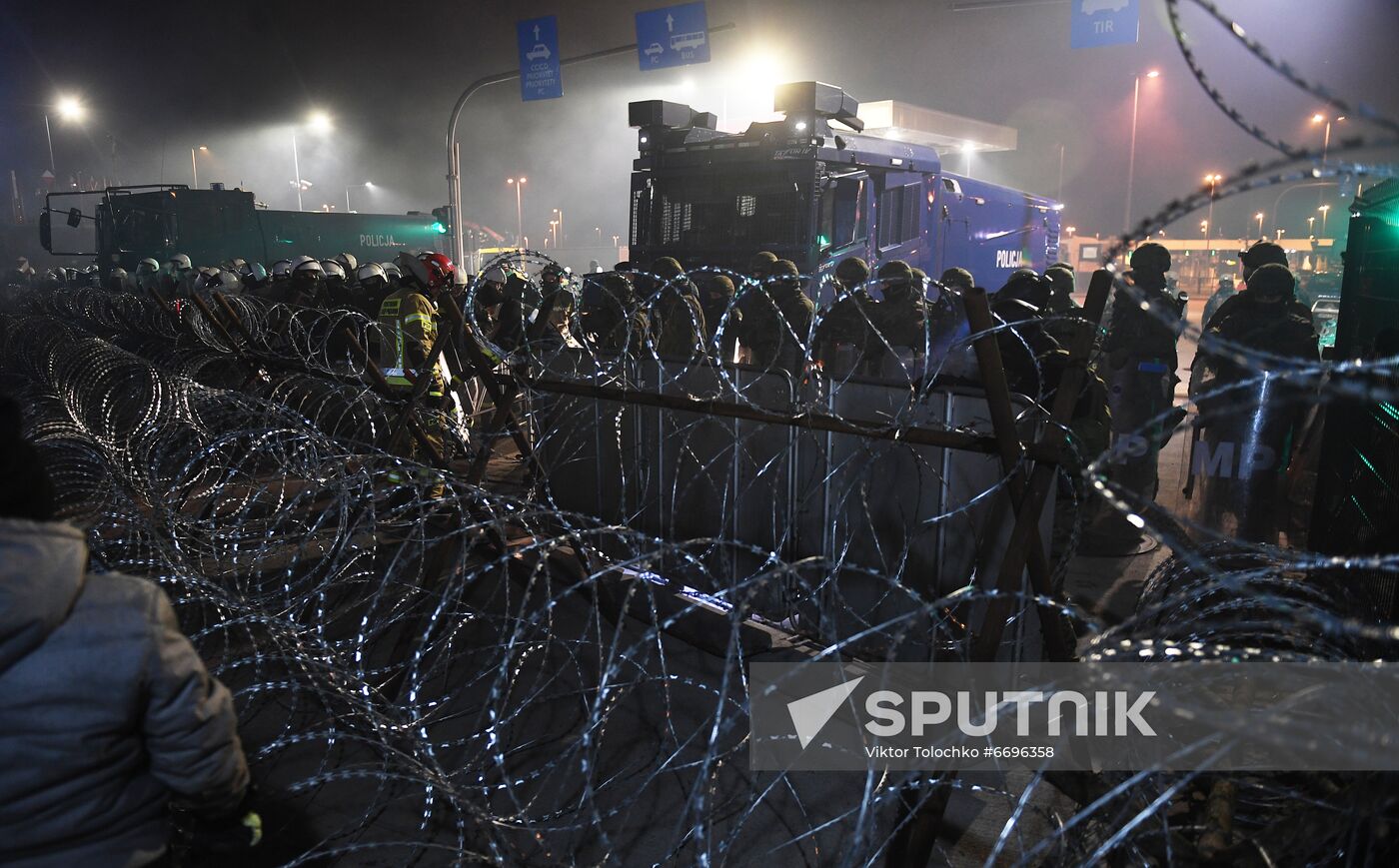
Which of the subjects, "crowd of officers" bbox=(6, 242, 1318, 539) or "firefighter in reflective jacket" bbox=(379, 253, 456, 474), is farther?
"firefighter in reflective jacket" bbox=(379, 253, 456, 474)

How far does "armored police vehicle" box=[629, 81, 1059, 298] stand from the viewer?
971 cm

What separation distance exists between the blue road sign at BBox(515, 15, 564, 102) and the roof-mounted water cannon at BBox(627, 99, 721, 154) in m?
9.42

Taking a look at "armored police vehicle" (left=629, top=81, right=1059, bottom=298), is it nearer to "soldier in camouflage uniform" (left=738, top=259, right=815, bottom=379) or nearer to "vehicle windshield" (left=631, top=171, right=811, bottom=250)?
"vehicle windshield" (left=631, top=171, right=811, bottom=250)

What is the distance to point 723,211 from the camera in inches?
411

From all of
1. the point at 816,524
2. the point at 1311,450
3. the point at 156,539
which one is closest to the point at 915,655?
the point at 816,524

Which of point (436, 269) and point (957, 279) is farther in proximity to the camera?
point (436, 269)

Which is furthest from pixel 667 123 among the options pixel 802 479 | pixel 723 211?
pixel 802 479

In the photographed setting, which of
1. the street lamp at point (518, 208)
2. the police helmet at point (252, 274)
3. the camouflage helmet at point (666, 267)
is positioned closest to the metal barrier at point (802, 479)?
the camouflage helmet at point (666, 267)

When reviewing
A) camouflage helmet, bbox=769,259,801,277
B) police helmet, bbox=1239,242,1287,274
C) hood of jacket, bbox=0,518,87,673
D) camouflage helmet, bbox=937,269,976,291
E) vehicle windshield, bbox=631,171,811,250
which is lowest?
hood of jacket, bbox=0,518,87,673

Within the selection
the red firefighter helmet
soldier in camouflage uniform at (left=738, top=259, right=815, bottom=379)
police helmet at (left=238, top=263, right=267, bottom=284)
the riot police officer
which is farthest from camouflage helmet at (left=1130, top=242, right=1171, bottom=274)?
police helmet at (left=238, top=263, right=267, bottom=284)

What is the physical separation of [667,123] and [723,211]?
1.52 metres

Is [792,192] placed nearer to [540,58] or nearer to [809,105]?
[809,105]

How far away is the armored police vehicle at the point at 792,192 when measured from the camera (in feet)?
31.9

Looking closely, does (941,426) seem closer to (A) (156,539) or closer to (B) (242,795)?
(B) (242,795)
